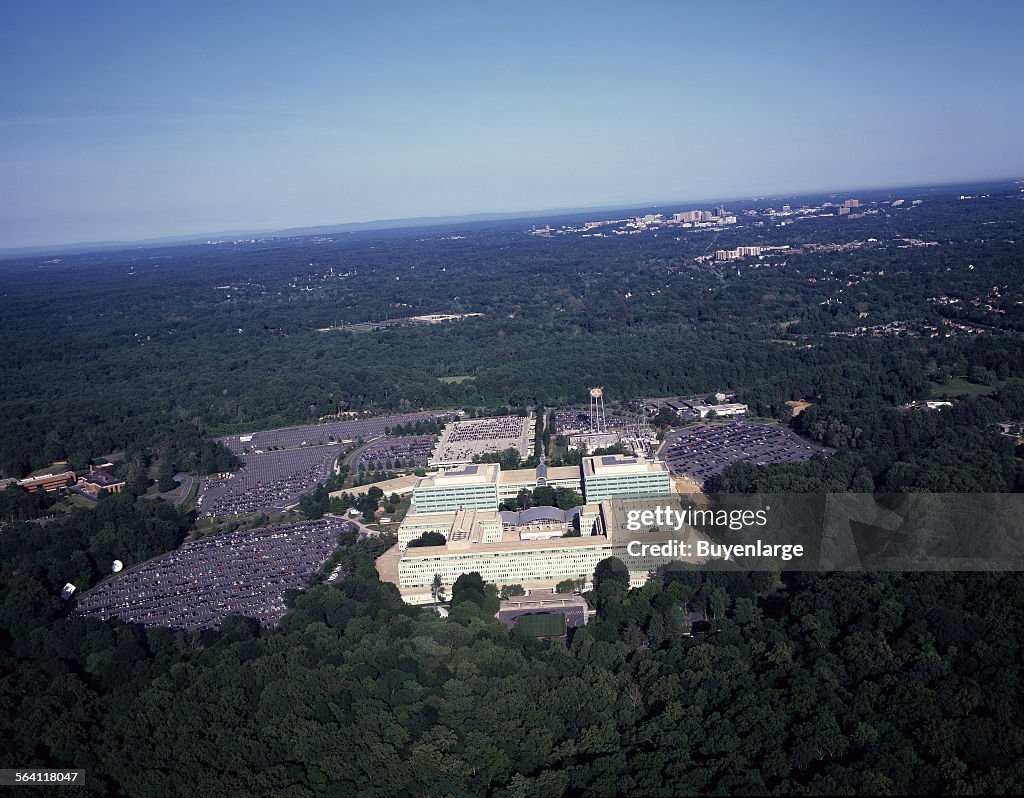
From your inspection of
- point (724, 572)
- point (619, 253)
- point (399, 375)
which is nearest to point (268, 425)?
point (399, 375)

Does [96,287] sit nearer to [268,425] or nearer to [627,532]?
[268,425]

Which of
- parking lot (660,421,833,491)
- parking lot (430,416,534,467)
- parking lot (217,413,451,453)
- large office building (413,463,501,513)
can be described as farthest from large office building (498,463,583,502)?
parking lot (217,413,451,453)

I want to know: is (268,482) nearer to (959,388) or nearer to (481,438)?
(481,438)

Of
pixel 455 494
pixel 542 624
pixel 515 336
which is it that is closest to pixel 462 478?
pixel 455 494

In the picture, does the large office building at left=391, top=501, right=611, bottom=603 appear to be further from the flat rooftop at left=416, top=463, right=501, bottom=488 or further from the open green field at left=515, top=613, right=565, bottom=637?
the flat rooftop at left=416, top=463, right=501, bottom=488

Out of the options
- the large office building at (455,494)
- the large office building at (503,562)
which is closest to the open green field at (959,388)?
the large office building at (455,494)
